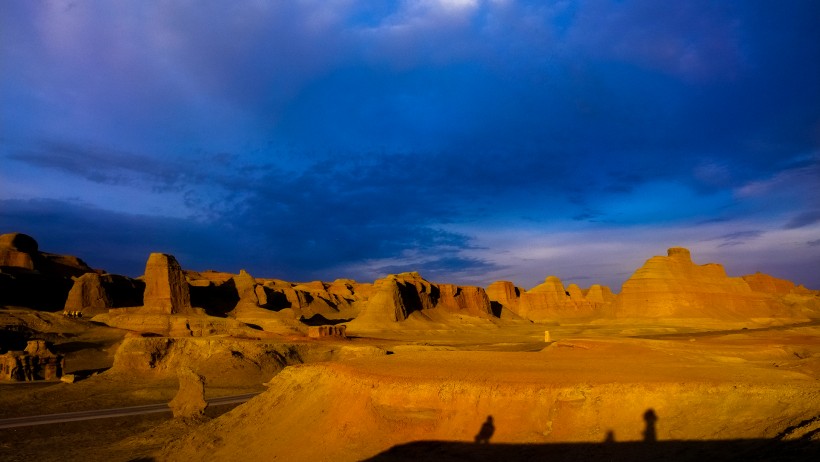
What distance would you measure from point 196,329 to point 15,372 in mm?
22300

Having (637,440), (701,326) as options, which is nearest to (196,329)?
(637,440)

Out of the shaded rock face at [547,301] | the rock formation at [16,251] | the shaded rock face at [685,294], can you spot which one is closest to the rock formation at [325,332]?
the shaded rock face at [685,294]

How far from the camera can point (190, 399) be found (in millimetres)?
21734

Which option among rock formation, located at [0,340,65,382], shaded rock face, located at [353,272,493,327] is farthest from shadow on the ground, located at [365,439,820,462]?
shaded rock face, located at [353,272,493,327]

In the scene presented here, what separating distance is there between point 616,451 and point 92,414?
27281 mm

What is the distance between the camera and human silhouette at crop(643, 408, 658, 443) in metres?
10.4

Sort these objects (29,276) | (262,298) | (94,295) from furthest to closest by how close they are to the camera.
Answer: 1. (262,298)
2. (29,276)
3. (94,295)

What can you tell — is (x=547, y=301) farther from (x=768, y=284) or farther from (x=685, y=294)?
(x=768, y=284)

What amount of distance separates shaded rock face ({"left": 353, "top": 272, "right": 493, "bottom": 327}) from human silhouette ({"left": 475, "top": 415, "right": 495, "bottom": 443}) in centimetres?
8113

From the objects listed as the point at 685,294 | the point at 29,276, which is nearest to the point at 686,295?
the point at 685,294

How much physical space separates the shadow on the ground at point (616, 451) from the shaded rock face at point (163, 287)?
7199 cm

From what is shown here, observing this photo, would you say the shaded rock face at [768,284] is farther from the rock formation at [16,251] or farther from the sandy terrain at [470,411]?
the rock formation at [16,251]

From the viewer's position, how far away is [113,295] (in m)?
85.5

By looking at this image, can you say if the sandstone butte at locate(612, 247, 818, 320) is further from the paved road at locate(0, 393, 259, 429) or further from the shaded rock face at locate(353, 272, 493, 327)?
the paved road at locate(0, 393, 259, 429)
